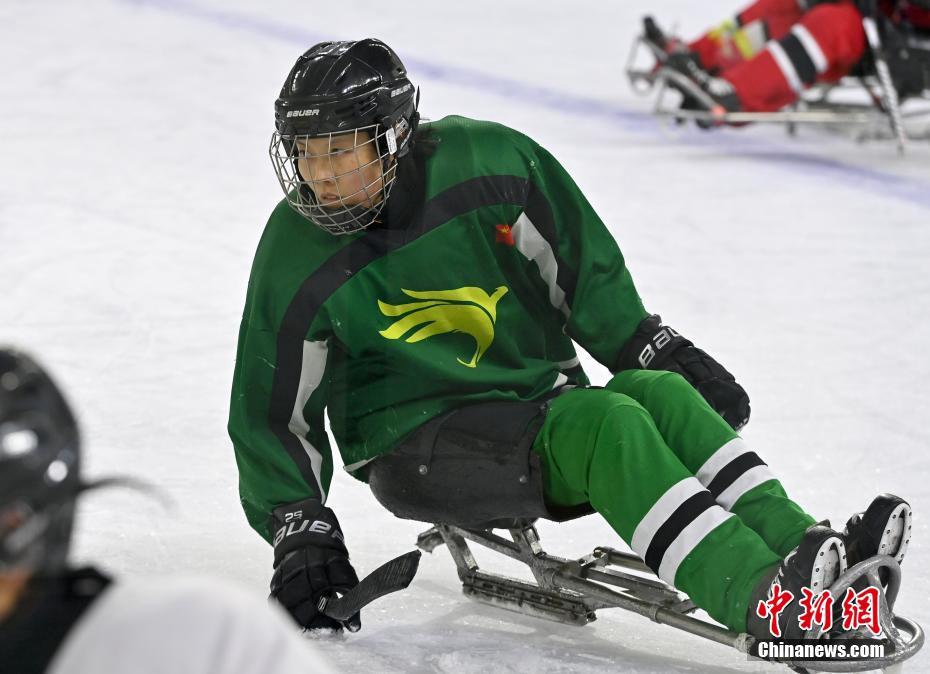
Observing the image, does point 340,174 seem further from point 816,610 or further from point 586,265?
point 816,610

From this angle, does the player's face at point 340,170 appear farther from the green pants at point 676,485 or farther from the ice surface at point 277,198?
the ice surface at point 277,198

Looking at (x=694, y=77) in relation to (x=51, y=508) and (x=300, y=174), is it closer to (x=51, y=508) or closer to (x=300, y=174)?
(x=300, y=174)

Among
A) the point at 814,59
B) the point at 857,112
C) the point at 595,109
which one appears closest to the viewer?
the point at 814,59

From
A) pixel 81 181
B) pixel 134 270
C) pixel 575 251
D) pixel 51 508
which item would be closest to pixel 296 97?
pixel 575 251

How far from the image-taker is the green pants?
1968 mm

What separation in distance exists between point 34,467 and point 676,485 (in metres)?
1.12

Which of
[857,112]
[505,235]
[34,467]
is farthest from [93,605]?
[857,112]

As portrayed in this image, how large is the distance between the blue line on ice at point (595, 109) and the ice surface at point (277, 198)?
0.08 feet

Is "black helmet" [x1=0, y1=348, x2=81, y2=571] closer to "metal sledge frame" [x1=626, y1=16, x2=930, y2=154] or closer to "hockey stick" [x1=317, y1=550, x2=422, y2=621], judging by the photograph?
"hockey stick" [x1=317, y1=550, x2=422, y2=621]

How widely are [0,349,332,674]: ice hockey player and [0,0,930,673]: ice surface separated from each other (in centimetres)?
112

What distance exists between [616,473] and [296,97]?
0.70 metres

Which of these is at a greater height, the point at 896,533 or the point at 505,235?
the point at 505,235

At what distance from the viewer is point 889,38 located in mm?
5566

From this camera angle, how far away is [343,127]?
2.19 meters
